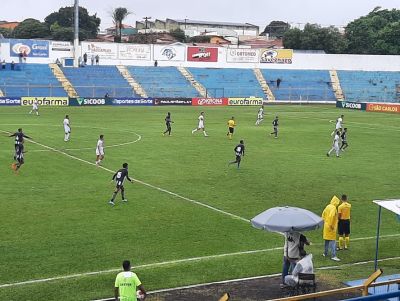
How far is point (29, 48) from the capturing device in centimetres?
8538

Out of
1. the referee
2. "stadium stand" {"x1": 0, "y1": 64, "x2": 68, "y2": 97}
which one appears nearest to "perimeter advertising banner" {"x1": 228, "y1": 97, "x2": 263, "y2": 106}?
"stadium stand" {"x1": 0, "y1": 64, "x2": 68, "y2": 97}

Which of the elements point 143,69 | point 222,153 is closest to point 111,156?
point 222,153

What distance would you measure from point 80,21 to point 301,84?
218 ft

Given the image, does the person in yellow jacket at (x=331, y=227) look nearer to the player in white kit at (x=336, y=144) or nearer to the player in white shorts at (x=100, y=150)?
the player in white shorts at (x=100, y=150)

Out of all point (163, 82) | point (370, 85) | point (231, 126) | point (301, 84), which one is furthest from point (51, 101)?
point (370, 85)

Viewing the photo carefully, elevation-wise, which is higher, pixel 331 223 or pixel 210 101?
pixel 210 101

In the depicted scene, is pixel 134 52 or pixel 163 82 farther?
pixel 134 52

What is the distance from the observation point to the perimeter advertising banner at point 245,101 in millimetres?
84125

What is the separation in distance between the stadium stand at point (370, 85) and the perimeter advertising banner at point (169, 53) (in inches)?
1069

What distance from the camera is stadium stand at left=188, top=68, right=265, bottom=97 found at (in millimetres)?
91500

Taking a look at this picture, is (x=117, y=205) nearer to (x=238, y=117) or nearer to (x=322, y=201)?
(x=322, y=201)

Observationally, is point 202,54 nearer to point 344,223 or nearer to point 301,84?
point 301,84

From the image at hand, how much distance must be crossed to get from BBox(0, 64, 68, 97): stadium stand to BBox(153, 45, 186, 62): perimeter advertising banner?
56.3 feet

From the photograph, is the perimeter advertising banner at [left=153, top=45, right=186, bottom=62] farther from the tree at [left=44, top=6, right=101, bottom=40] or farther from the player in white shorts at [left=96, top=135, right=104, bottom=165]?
the player in white shorts at [left=96, top=135, right=104, bottom=165]
